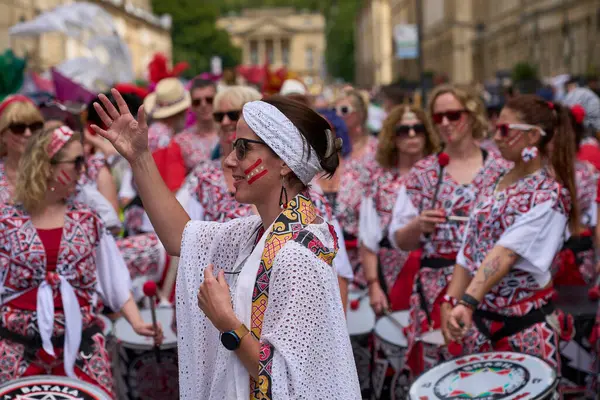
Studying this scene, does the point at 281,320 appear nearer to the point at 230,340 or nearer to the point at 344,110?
the point at 230,340

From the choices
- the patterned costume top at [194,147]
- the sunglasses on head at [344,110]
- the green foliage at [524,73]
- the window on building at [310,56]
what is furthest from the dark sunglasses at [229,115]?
the window on building at [310,56]

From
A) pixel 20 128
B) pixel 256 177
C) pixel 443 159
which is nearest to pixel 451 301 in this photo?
pixel 443 159

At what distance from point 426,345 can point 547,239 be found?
3.15 ft

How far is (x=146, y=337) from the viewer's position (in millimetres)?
5527

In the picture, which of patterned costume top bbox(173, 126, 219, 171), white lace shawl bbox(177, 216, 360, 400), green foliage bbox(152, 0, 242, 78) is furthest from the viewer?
green foliage bbox(152, 0, 242, 78)

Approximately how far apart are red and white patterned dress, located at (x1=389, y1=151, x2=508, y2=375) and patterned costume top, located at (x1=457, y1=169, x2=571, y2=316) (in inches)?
27.2

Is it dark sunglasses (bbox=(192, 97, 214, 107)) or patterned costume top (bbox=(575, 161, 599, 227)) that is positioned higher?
dark sunglasses (bbox=(192, 97, 214, 107))

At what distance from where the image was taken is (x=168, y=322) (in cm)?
588

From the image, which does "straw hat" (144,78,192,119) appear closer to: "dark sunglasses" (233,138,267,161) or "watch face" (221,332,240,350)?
"dark sunglasses" (233,138,267,161)

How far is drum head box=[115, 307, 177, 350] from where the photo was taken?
5417mm

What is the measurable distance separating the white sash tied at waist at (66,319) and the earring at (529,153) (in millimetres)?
2153

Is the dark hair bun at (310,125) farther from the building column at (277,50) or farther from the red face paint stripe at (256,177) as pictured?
the building column at (277,50)

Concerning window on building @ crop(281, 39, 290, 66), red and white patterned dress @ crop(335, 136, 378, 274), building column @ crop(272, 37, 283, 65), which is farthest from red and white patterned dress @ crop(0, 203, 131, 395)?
window on building @ crop(281, 39, 290, 66)

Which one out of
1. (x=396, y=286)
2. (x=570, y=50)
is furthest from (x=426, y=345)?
(x=570, y=50)
